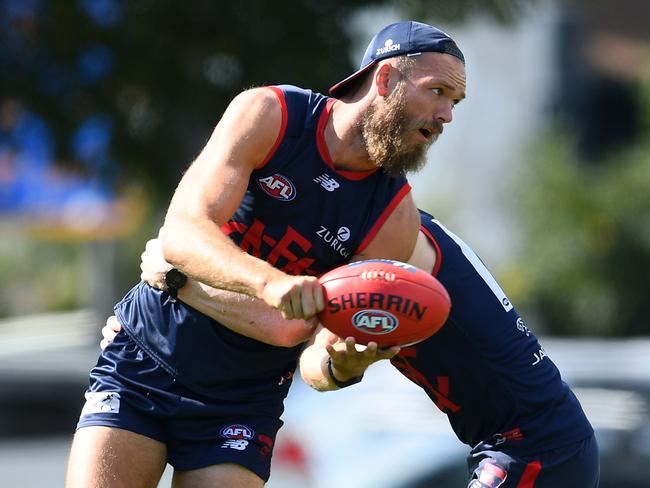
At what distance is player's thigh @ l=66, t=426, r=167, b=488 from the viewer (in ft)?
15.5

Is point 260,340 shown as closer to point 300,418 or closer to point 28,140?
point 300,418

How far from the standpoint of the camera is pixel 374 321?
4.38 meters

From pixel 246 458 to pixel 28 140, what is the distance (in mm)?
8127

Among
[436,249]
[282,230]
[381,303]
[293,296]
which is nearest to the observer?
[293,296]

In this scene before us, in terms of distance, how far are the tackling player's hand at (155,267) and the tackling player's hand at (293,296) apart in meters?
0.81

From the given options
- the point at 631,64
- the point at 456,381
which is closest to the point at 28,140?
the point at 456,381

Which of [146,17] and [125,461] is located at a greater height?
[146,17]

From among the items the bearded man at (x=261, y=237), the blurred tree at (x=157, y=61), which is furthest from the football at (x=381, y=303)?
the blurred tree at (x=157, y=61)

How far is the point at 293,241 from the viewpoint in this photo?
16.0ft

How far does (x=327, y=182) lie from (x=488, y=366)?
3.68 feet

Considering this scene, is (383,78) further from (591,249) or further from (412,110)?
(591,249)

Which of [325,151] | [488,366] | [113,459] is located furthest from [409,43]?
[113,459]

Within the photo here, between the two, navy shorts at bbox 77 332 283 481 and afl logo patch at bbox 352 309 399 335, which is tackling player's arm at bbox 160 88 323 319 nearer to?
afl logo patch at bbox 352 309 399 335

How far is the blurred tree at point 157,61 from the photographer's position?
11195 mm
